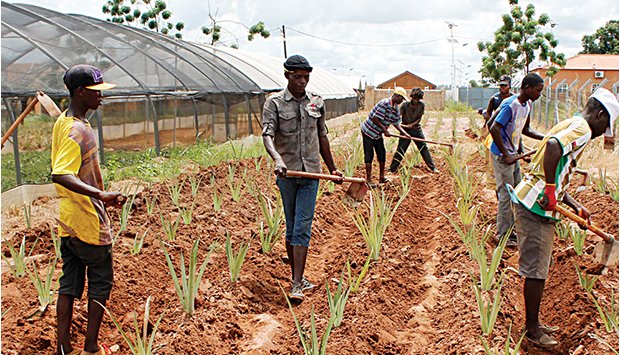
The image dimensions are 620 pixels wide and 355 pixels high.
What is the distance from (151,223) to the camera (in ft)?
19.2

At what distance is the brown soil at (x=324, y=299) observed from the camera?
3.64 meters

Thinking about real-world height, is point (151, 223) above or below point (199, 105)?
below

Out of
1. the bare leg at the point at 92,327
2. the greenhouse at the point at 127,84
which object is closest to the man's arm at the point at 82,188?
the bare leg at the point at 92,327

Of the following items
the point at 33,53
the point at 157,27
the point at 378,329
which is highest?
the point at 157,27

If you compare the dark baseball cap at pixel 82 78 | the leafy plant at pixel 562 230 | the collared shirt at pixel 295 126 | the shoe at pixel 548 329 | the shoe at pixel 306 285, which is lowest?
the shoe at pixel 548 329

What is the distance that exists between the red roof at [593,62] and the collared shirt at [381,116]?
146 ft

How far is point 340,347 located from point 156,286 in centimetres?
173

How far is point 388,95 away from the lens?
1545 inches

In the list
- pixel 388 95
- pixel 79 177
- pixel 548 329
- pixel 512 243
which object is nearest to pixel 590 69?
pixel 388 95

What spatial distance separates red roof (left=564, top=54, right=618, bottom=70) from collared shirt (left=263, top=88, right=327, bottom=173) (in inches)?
1909

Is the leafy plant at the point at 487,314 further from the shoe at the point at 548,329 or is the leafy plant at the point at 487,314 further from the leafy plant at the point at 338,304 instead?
the leafy plant at the point at 338,304

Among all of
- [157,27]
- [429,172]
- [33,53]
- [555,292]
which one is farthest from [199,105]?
[157,27]

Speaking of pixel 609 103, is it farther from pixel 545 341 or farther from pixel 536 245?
pixel 545 341

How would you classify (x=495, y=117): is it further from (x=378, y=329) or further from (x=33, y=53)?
(x=33, y=53)
